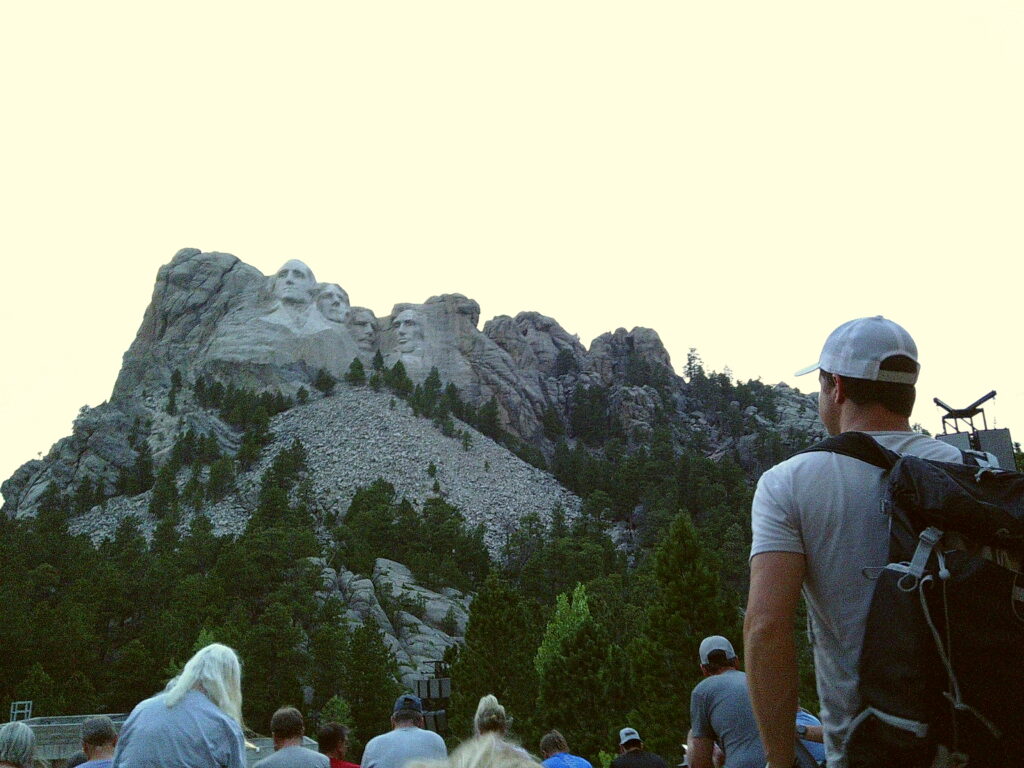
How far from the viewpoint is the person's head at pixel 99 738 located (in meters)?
5.99

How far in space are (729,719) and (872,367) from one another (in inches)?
127

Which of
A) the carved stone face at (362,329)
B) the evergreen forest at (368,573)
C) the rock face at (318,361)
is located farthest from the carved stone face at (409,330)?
the evergreen forest at (368,573)

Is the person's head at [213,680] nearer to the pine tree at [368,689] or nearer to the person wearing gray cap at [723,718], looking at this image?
the person wearing gray cap at [723,718]

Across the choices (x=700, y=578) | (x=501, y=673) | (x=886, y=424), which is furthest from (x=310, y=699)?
(x=886, y=424)

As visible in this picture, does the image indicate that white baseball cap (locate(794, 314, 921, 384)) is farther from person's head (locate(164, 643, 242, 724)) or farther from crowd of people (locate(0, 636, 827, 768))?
person's head (locate(164, 643, 242, 724))

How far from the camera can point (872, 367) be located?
10.8 ft

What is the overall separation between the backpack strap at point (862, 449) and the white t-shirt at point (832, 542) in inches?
0.7

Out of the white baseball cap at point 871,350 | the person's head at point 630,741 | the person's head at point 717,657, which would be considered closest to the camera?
the white baseball cap at point 871,350

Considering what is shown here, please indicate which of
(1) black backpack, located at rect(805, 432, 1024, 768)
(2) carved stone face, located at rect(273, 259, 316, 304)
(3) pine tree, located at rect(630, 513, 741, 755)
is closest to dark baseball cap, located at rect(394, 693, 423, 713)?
(1) black backpack, located at rect(805, 432, 1024, 768)

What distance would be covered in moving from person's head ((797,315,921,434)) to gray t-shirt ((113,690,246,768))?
3.10 m

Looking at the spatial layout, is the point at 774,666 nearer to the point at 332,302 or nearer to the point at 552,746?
the point at 552,746

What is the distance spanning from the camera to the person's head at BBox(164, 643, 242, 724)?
16.7 feet

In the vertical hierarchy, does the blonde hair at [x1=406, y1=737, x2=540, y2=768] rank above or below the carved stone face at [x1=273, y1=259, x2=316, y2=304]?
below

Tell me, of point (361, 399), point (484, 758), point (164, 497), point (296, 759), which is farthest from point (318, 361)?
point (484, 758)
